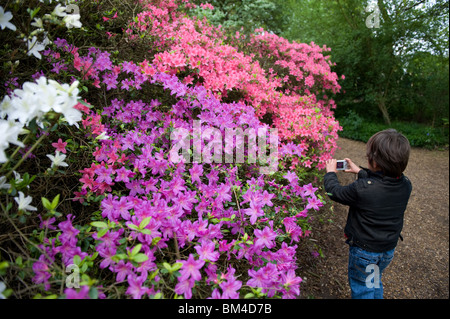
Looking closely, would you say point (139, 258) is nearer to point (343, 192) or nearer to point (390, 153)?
point (343, 192)

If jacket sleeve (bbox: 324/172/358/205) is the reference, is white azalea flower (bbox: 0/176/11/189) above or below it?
above

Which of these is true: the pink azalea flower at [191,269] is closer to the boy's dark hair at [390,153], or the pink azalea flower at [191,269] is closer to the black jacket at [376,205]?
the black jacket at [376,205]

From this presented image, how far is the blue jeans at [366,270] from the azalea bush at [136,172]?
0.36 m

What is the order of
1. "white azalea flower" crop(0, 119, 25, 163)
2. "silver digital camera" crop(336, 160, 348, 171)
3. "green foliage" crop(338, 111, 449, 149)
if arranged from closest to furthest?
1. "white azalea flower" crop(0, 119, 25, 163)
2. "silver digital camera" crop(336, 160, 348, 171)
3. "green foliage" crop(338, 111, 449, 149)

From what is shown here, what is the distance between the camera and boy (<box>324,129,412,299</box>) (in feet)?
5.18

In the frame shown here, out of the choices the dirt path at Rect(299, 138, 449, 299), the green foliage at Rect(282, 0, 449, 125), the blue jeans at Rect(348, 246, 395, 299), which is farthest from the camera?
the green foliage at Rect(282, 0, 449, 125)

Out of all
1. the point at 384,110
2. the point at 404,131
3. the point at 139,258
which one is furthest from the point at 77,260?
the point at 384,110

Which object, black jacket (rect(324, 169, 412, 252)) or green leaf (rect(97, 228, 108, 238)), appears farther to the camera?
black jacket (rect(324, 169, 412, 252))

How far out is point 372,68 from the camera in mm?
7117

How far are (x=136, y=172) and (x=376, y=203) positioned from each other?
1.39 metres

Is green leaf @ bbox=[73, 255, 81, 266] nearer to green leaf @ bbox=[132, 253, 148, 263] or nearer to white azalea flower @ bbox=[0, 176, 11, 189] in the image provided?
green leaf @ bbox=[132, 253, 148, 263]

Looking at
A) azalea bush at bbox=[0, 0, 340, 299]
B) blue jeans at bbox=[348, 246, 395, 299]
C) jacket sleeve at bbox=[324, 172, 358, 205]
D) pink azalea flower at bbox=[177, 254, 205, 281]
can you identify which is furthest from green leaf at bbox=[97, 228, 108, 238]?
blue jeans at bbox=[348, 246, 395, 299]

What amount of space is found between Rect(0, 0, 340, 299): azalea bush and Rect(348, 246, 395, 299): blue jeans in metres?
0.36
